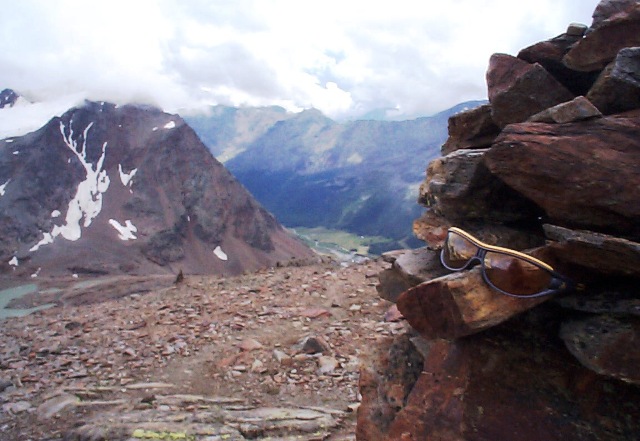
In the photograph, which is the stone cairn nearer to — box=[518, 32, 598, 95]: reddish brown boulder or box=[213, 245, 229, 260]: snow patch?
box=[518, 32, 598, 95]: reddish brown boulder

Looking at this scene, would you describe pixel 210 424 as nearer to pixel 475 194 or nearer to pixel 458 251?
pixel 458 251

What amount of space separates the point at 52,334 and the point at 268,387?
955cm

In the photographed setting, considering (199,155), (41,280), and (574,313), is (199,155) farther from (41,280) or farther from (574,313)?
(574,313)

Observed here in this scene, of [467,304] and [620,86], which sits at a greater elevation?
[620,86]

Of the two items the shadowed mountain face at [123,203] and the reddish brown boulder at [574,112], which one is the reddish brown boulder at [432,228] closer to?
the reddish brown boulder at [574,112]

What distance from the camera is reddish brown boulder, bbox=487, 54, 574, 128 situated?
243 inches

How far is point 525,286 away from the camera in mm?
4602

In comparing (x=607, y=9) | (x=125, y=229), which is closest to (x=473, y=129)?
(x=607, y=9)

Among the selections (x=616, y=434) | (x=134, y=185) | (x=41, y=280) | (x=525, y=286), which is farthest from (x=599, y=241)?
(x=134, y=185)

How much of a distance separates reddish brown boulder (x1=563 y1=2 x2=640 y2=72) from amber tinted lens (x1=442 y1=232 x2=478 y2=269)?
9.46 ft

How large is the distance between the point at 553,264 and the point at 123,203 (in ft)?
374

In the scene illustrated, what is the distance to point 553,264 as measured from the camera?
4648mm

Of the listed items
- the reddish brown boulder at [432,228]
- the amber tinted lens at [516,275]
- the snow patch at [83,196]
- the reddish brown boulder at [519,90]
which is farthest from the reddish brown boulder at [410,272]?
the snow patch at [83,196]

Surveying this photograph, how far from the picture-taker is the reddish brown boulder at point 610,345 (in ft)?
13.1
